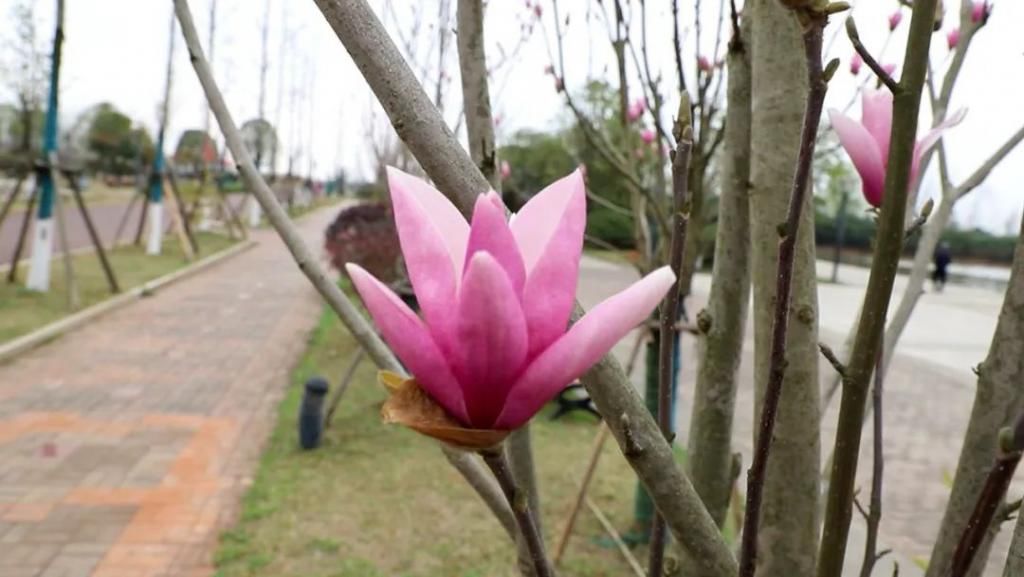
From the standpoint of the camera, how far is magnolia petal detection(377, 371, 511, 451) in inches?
20.0

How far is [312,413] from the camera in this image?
5316 mm

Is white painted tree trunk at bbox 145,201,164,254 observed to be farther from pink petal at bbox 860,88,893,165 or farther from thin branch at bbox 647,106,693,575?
pink petal at bbox 860,88,893,165

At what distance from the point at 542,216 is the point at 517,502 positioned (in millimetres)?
207

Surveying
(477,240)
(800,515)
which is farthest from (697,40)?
(477,240)

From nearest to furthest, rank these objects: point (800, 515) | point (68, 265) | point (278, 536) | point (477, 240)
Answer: point (477, 240) → point (800, 515) → point (278, 536) → point (68, 265)

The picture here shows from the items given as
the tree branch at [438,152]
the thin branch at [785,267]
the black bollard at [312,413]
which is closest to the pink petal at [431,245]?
the tree branch at [438,152]

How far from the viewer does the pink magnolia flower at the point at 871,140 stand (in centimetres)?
87

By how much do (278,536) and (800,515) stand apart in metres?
3.54

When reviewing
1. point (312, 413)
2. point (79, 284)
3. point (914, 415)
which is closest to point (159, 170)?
point (79, 284)

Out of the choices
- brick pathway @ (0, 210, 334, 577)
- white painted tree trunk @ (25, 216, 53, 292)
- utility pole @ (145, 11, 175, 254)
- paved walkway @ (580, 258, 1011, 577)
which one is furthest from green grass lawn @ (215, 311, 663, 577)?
utility pole @ (145, 11, 175, 254)

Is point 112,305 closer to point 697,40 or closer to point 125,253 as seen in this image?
point 125,253

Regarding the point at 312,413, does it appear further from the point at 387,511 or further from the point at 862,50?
the point at 862,50

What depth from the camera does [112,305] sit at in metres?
9.54

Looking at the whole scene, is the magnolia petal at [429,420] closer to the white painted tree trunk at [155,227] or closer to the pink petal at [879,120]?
the pink petal at [879,120]
